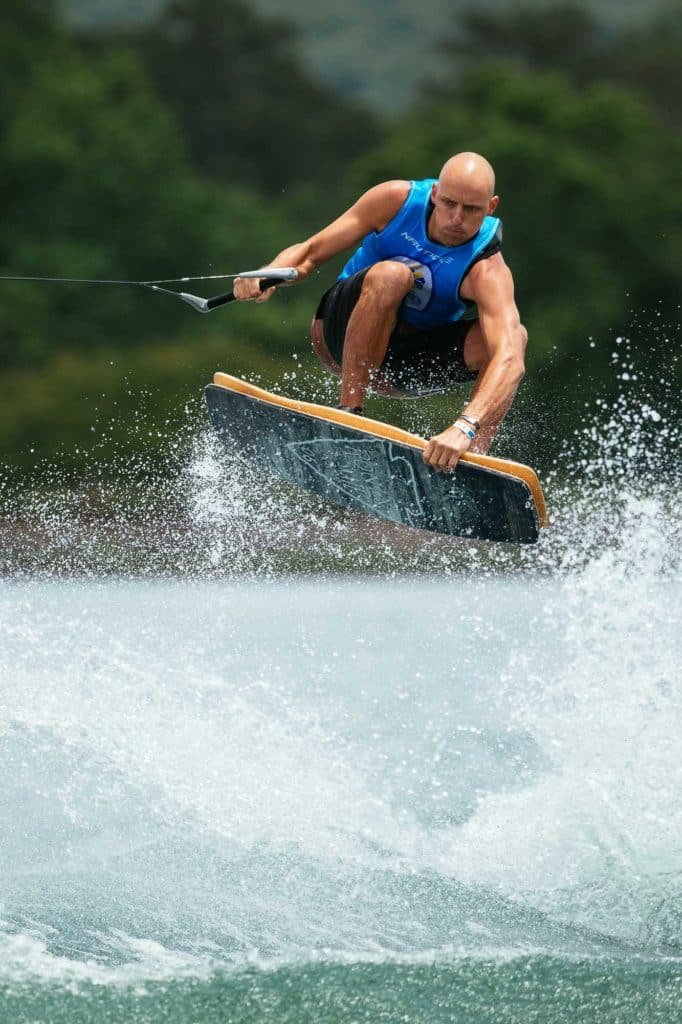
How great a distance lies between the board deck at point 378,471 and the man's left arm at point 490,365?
0.49 feet

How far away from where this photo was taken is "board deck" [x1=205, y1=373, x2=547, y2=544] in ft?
16.1

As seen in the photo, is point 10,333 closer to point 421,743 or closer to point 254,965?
point 421,743

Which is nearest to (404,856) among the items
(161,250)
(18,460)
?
(18,460)

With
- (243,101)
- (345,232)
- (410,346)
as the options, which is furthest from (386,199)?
(243,101)

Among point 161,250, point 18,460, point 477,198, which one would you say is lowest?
point 477,198

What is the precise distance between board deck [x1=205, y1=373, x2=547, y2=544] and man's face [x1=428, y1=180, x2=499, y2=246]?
0.67 meters

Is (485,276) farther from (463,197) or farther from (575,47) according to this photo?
(575,47)

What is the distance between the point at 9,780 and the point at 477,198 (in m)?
2.83

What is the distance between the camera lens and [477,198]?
486cm

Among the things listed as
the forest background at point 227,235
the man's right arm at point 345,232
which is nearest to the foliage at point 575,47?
the forest background at point 227,235

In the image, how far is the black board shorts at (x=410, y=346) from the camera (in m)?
Result: 5.30

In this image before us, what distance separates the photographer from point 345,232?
519 centimetres

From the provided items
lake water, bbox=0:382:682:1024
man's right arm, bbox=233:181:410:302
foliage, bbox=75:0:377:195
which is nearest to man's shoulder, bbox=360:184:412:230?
man's right arm, bbox=233:181:410:302

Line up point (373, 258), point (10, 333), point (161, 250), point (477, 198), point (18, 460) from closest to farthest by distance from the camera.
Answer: point (477, 198) < point (373, 258) < point (18, 460) < point (10, 333) < point (161, 250)
